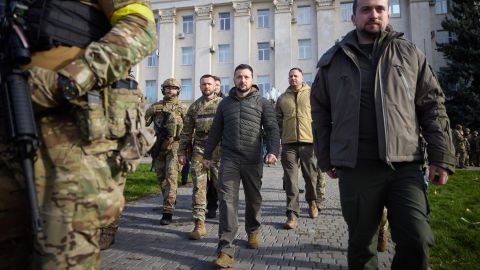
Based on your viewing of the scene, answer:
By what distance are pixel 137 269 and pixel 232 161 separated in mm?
1560

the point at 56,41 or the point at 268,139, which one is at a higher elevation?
the point at 56,41

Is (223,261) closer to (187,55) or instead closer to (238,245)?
(238,245)

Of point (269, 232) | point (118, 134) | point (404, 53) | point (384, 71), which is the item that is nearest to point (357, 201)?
point (384, 71)

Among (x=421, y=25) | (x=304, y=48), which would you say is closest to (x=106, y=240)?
(x=304, y=48)

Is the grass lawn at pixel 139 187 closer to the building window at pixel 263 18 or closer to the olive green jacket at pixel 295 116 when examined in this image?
the olive green jacket at pixel 295 116

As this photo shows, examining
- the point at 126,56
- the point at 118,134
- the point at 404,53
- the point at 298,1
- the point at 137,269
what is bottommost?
the point at 137,269

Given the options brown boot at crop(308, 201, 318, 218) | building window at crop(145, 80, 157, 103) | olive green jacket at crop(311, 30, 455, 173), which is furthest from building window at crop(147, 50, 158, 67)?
olive green jacket at crop(311, 30, 455, 173)

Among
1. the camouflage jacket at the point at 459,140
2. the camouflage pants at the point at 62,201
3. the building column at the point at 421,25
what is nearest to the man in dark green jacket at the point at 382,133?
the camouflage pants at the point at 62,201

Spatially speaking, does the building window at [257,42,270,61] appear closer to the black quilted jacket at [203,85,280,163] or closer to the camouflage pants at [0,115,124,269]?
the black quilted jacket at [203,85,280,163]

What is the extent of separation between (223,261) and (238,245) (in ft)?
3.22

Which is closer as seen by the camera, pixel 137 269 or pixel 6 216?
pixel 6 216

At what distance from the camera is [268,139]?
509cm

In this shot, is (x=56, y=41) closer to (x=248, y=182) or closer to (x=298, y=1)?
(x=248, y=182)

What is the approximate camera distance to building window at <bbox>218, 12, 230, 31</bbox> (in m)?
39.8
